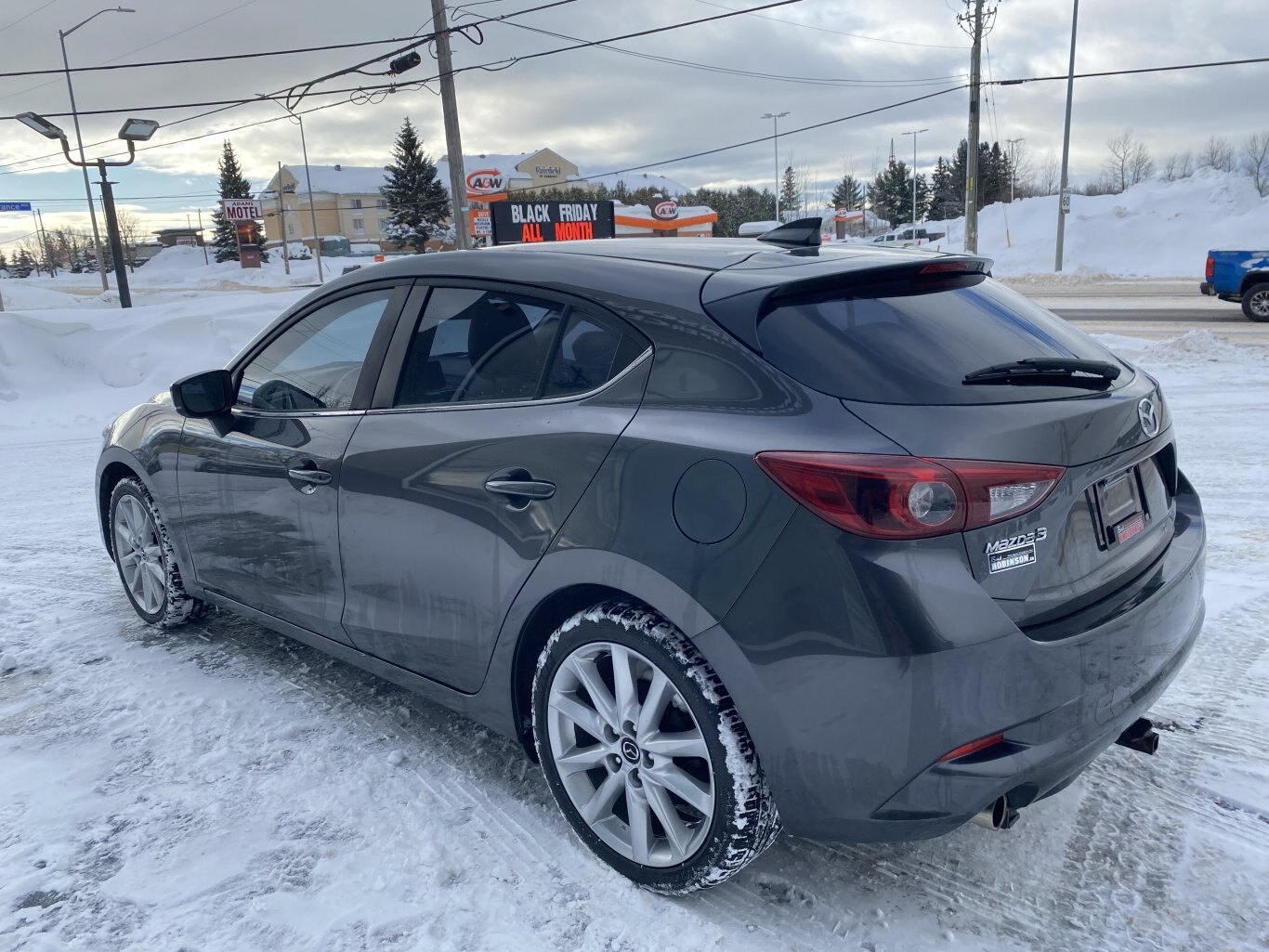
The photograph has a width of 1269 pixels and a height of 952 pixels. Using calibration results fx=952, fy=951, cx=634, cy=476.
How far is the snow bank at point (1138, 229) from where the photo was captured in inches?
1574

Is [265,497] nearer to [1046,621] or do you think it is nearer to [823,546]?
[823,546]

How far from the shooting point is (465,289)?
3.07 metres

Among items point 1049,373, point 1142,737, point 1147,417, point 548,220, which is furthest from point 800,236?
point 548,220

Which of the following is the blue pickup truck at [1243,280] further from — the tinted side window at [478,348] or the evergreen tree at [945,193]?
the evergreen tree at [945,193]

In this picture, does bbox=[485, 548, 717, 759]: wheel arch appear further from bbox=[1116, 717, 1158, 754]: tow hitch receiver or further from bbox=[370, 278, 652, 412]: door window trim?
bbox=[1116, 717, 1158, 754]: tow hitch receiver

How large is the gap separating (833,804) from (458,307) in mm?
1874

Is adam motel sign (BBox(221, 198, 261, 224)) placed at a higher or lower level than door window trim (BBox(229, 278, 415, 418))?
higher

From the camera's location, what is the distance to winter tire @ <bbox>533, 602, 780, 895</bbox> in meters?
2.28

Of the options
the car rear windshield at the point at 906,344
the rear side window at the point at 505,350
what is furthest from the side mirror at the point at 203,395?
the car rear windshield at the point at 906,344

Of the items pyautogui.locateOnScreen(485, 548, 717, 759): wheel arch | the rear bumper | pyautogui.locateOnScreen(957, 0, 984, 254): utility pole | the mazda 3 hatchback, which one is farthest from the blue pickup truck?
pyautogui.locateOnScreen(485, 548, 717, 759): wheel arch

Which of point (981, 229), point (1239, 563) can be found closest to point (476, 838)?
point (1239, 563)

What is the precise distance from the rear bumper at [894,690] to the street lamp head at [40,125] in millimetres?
23897

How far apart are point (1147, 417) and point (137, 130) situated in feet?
72.0

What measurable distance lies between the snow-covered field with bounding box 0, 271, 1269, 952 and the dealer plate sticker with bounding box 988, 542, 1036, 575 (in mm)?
969
